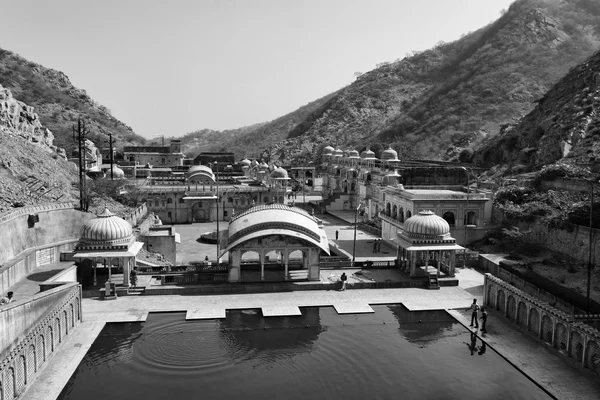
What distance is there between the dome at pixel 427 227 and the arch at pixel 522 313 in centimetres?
800

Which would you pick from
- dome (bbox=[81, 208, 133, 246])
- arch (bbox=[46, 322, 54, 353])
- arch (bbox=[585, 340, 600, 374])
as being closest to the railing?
dome (bbox=[81, 208, 133, 246])

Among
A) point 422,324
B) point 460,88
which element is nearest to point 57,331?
point 422,324

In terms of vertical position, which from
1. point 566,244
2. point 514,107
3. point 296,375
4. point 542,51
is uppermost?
point 542,51

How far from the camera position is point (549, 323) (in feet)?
79.0

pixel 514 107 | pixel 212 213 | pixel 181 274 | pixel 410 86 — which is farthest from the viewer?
pixel 410 86

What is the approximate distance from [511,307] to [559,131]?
40466 mm

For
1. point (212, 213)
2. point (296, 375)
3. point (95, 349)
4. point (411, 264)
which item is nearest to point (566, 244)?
point (411, 264)

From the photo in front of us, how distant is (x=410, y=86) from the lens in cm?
15388

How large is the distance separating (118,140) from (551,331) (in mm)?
110508

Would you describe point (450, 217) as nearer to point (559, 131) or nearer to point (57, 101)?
point (559, 131)

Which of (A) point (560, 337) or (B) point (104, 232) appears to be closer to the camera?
(A) point (560, 337)

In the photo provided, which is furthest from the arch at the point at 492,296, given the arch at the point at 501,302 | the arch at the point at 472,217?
the arch at the point at 472,217

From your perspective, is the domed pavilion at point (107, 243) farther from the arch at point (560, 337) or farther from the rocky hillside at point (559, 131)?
the rocky hillside at point (559, 131)

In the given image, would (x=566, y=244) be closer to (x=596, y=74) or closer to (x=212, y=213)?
(x=212, y=213)
